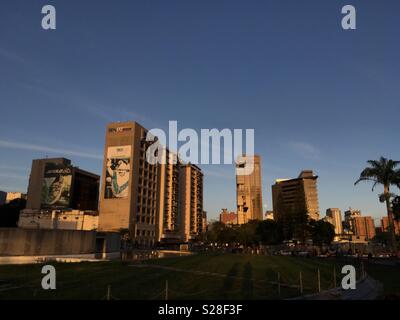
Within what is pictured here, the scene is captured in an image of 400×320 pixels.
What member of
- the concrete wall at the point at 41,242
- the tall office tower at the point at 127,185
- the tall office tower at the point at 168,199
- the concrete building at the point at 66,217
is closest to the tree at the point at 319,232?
the tall office tower at the point at 127,185

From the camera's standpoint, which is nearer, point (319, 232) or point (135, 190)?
point (319, 232)

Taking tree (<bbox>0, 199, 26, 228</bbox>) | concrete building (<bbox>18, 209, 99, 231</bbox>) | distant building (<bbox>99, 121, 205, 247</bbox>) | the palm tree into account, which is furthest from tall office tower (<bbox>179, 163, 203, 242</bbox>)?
the palm tree

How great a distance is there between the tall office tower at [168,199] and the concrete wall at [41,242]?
9340 centimetres

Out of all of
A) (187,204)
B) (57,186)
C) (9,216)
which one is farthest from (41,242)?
(187,204)

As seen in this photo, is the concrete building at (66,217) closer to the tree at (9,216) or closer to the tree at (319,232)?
the tree at (9,216)

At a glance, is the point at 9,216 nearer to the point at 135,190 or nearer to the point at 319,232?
the point at 135,190

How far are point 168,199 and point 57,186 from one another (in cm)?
5200

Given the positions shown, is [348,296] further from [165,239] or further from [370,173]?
[165,239]

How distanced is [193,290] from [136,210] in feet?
375

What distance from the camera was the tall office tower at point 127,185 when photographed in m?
129

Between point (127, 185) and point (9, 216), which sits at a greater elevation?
point (127, 185)

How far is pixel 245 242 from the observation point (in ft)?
359

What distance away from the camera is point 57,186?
457ft

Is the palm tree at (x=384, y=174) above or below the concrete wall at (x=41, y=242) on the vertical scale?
above
